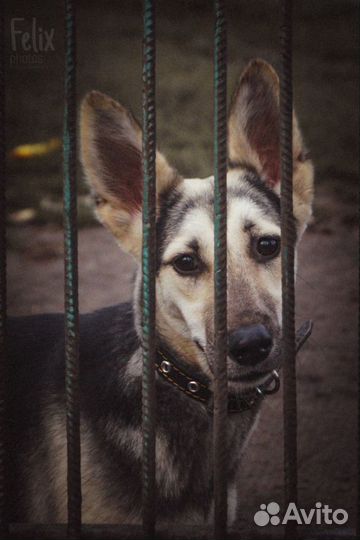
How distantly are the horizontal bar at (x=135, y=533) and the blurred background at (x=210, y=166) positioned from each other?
151cm

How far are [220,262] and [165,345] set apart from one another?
3.27 ft

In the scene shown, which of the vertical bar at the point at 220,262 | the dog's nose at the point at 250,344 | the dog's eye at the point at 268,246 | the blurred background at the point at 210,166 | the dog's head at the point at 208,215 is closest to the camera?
the vertical bar at the point at 220,262

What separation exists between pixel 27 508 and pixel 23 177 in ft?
16.7

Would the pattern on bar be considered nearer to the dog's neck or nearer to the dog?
the dog

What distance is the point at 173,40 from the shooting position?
8.02 meters

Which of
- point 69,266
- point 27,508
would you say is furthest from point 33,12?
point 27,508

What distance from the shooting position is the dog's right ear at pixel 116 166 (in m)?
2.36

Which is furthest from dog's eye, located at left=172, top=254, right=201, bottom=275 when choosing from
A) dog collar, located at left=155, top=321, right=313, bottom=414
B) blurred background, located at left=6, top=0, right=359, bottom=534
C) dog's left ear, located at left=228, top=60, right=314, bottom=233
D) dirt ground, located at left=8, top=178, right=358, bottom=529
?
blurred background, located at left=6, top=0, right=359, bottom=534

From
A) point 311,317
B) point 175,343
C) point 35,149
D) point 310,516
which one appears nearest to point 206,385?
point 175,343

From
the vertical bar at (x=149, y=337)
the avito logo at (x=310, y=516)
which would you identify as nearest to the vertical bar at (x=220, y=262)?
the vertical bar at (x=149, y=337)

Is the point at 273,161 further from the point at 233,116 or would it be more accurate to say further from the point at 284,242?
the point at 284,242

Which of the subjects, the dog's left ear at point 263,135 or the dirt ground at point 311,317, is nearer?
the dog's left ear at point 263,135

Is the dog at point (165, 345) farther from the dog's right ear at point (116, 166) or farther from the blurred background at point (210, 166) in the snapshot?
the blurred background at point (210, 166)

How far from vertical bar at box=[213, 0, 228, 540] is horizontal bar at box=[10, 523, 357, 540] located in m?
0.07
